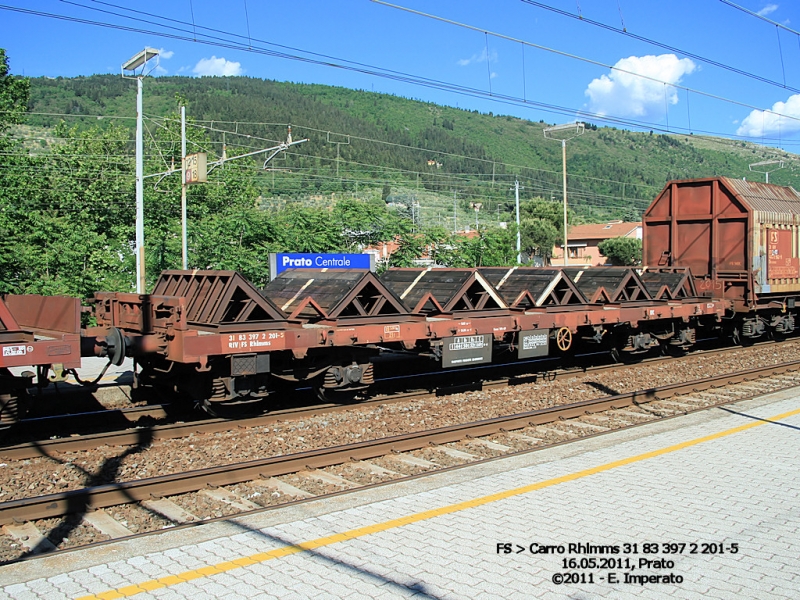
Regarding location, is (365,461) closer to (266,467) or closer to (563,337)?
(266,467)

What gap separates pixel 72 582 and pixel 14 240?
1811 centimetres

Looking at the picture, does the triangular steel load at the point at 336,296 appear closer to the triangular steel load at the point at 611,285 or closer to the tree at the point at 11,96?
the triangular steel load at the point at 611,285

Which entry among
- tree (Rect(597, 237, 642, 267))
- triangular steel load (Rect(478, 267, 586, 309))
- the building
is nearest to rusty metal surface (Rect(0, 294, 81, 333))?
triangular steel load (Rect(478, 267, 586, 309))

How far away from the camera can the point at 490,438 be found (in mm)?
8914

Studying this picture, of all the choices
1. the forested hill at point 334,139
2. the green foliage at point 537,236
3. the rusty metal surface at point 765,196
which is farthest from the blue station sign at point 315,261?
the forested hill at point 334,139

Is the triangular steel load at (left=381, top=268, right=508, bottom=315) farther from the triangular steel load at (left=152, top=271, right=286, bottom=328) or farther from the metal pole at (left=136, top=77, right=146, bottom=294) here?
the metal pole at (left=136, top=77, right=146, bottom=294)

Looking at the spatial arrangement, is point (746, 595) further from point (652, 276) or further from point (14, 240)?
point (14, 240)

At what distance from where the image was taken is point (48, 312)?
8.01 m

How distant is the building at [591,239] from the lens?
75.5m

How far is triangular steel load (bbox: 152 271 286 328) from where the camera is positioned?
28.7 ft

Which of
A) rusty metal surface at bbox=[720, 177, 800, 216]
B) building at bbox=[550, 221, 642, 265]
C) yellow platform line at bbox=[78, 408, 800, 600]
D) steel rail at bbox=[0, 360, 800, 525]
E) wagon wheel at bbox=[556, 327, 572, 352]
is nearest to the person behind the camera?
yellow platform line at bbox=[78, 408, 800, 600]

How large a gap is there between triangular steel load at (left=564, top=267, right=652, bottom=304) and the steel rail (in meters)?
2.63

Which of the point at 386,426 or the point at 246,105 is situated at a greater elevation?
the point at 246,105

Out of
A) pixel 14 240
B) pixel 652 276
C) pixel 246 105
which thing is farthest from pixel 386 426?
pixel 246 105
